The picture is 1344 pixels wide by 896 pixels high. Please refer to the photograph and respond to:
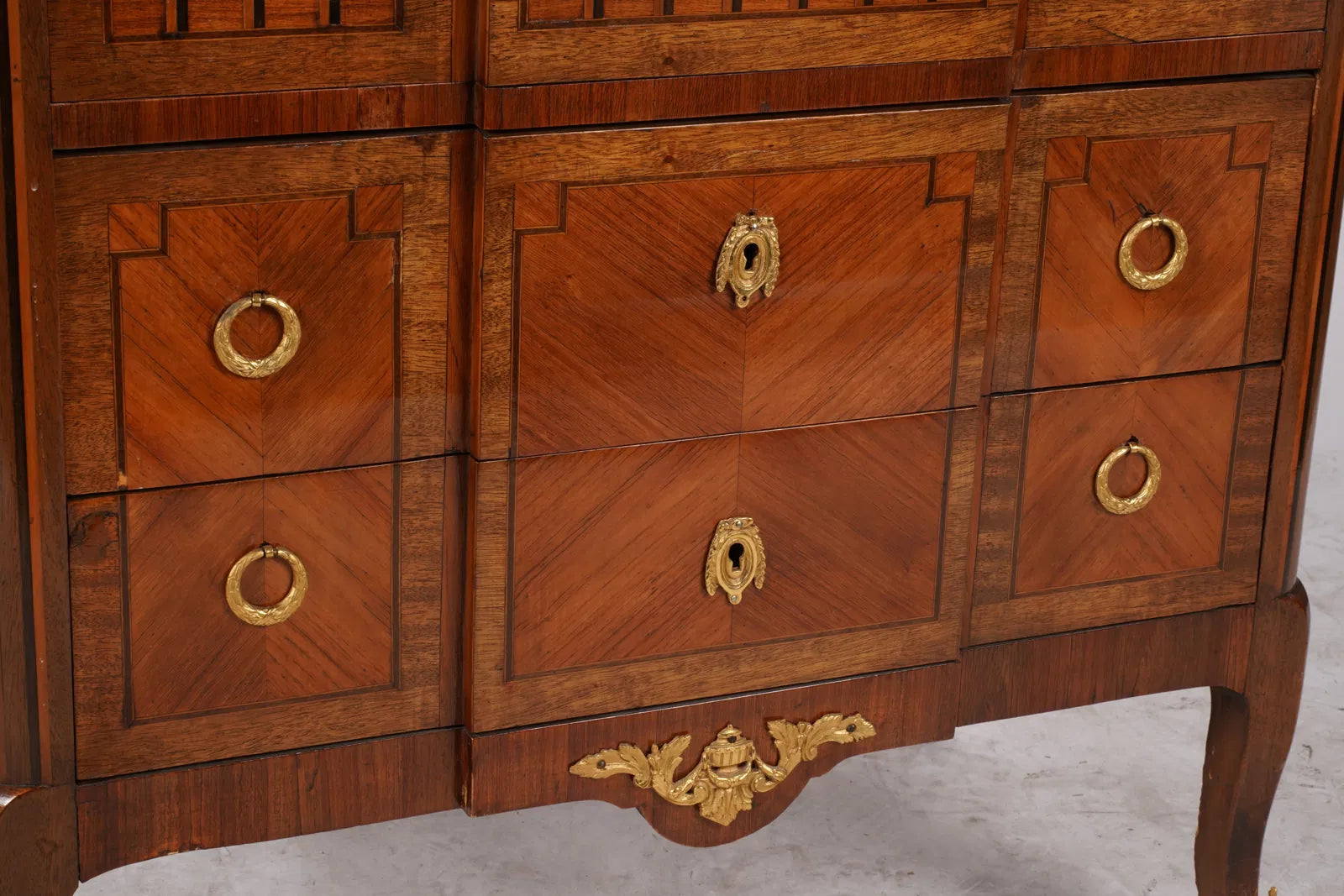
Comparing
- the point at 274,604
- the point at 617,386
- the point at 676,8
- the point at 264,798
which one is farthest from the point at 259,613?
the point at 676,8

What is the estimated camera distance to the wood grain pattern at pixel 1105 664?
1815 mm

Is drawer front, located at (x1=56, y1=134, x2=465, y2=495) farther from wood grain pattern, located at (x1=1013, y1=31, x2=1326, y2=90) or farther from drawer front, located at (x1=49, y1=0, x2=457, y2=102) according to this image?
wood grain pattern, located at (x1=1013, y1=31, x2=1326, y2=90)

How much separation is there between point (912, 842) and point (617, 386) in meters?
0.84

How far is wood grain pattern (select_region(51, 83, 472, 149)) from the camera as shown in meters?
1.38

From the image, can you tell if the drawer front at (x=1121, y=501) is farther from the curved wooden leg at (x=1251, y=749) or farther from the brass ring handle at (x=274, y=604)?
→ the brass ring handle at (x=274, y=604)

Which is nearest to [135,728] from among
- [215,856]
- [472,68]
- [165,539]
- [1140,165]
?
[165,539]

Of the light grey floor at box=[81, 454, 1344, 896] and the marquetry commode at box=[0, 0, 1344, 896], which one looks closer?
the marquetry commode at box=[0, 0, 1344, 896]

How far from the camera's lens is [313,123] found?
56.6 inches

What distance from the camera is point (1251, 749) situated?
1.95 meters

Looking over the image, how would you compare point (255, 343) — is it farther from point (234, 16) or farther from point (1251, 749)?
point (1251, 749)

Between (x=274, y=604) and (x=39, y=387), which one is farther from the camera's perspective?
(x=274, y=604)

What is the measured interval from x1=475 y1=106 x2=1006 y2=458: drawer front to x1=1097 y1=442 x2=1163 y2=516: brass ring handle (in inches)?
6.7

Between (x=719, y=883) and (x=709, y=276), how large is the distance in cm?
80

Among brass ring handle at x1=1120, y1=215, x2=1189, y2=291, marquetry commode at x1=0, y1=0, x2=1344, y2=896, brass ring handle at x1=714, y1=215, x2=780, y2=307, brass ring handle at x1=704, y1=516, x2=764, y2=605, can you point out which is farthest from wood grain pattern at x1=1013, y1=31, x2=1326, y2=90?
brass ring handle at x1=704, y1=516, x2=764, y2=605
